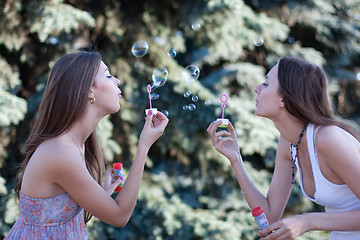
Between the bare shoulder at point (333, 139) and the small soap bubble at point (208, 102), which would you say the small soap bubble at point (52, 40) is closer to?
the small soap bubble at point (208, 102)

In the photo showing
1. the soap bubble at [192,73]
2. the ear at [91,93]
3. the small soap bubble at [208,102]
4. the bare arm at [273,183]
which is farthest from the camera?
the small soap bubble at [208,102]

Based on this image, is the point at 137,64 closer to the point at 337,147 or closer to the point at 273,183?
the point at 273,183

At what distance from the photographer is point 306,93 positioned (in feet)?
5.45

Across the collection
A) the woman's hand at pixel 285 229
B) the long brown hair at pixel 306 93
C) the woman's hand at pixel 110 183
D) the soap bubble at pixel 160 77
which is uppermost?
the long brown hair at pixel 306 93

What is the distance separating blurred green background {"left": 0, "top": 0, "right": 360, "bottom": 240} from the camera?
3445mm

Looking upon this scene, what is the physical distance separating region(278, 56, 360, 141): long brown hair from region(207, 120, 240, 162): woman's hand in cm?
36

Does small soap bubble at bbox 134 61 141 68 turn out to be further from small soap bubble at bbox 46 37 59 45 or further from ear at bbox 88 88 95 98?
ear at bbox 88 88 95 98

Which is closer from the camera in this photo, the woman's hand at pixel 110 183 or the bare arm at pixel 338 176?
the bare arm at pixel 338 176

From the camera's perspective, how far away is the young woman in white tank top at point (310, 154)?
1498mm

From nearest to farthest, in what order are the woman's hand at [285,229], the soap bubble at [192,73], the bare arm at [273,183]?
the woman's hand at [285,229] → the bare arm at [273,183] → the soap bubble at [192,73]

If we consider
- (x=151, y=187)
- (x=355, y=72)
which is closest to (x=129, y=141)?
(x=151, y=187)

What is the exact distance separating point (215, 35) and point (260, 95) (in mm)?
2455

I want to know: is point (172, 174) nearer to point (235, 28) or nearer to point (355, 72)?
point (235, 28)

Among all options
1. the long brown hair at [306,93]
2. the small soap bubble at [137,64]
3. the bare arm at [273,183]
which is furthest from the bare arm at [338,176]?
the small soap bubble at [137,64]
